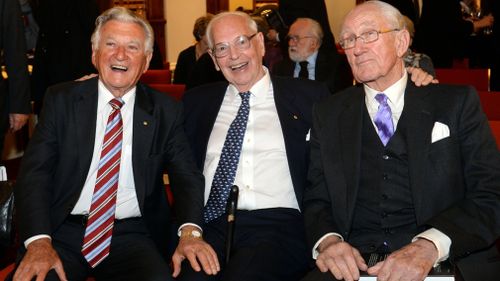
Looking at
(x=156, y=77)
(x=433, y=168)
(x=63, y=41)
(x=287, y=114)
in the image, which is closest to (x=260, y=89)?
(x=287, y=114)

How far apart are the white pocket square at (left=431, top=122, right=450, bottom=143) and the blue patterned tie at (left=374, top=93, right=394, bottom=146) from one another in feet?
0.53

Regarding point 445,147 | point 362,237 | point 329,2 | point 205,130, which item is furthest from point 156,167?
point 329,2

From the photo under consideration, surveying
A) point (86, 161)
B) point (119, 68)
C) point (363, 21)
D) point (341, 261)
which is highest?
point (363, 21)

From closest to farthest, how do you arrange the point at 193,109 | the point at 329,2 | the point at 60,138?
1. the point at 60,138
2. the point at 193,109
3. the point at 329,2

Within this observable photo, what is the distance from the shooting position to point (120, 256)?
3.02 m

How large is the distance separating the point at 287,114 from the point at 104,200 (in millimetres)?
900

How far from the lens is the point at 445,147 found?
2.82m

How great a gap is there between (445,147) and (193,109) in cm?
125

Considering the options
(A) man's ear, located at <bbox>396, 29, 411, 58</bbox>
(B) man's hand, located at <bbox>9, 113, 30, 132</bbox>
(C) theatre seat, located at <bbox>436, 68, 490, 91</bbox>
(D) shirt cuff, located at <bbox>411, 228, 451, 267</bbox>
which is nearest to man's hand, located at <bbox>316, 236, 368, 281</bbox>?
(D) shirt cuff, located at <bbox>411, 228, 451, 267</bbox>

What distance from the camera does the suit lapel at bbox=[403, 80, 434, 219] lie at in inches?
111

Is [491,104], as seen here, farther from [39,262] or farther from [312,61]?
[39,262]

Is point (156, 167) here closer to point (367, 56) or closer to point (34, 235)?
point (34, 235)

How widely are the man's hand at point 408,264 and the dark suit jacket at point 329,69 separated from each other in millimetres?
3342

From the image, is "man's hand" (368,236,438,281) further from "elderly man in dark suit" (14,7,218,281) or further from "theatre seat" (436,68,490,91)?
"theatre seat" (436,68,490,91)
